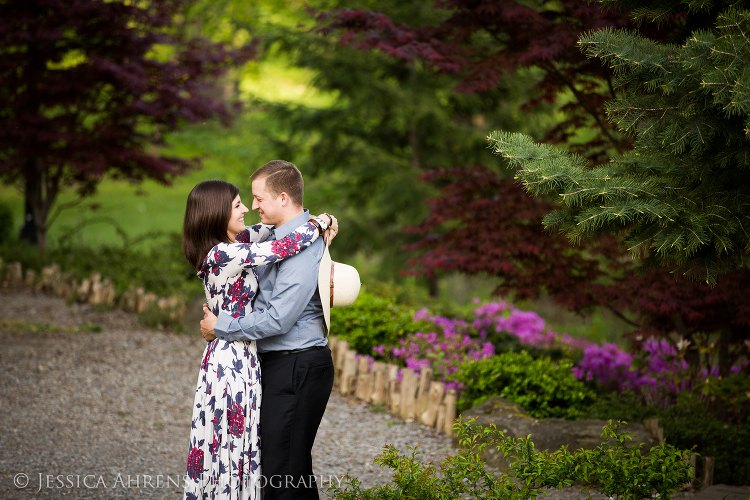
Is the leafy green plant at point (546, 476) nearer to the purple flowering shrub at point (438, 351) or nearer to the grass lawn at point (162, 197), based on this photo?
the purple flowering shrub at point (438, 351)

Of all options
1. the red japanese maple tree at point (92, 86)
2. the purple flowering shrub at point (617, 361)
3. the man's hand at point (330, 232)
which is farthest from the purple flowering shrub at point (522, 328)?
the red japanese maple tree at point (92, 86)

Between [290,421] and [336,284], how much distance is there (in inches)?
23.2

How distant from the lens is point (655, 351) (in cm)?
509

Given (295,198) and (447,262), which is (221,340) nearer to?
(295,198)

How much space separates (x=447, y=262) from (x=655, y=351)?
205 cm

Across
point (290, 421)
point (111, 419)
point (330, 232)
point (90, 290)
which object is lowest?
point (111, 419)

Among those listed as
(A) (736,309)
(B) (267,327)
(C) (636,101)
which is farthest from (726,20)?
(A) (736,309)

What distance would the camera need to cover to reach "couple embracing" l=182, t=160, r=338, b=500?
235cm

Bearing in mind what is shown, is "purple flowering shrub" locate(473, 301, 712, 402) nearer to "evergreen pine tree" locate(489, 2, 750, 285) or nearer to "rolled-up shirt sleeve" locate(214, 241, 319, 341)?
"evergreen pine tree" locate(489, 2, 750, 285)

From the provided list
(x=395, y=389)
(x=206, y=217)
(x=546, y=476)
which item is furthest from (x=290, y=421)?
(x=395, y=389)

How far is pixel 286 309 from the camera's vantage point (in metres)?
2.30

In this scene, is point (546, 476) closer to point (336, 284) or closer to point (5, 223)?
point (336, 284)

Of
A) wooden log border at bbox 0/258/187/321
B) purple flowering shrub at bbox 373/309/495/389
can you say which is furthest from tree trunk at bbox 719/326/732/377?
wooden log border at bbox 0/258/187/321

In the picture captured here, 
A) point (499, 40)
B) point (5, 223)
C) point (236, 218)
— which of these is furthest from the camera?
point (5, 223)
